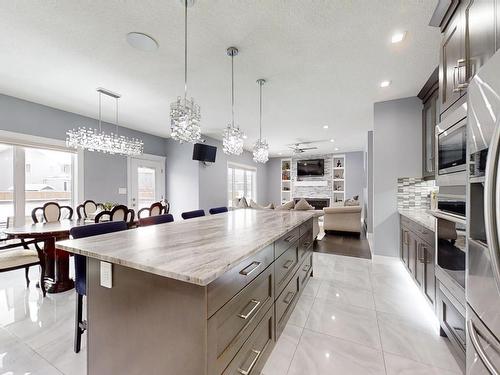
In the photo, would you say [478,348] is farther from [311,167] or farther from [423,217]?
[311,167]

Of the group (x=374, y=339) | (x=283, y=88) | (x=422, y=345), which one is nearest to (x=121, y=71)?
(x=283, y=88)

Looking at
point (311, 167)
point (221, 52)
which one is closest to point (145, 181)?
point (221, 52)

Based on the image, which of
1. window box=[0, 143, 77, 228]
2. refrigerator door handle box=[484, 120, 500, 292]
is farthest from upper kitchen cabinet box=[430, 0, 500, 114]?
window box=[0, 143, 77, 228]

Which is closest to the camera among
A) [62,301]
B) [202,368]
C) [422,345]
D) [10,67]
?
[202,368]

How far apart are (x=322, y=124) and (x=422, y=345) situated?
13.9ft

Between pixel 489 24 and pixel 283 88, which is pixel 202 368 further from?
pixel 283 88

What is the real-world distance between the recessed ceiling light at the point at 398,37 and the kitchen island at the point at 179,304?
2.19m

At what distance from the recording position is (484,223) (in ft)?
3.25

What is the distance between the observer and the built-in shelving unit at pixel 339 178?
9000 millimetres

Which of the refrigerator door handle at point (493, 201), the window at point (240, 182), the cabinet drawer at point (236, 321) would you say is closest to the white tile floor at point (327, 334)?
the cabinet drawer at point (236, 321)

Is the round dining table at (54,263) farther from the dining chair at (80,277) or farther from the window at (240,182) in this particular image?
the window at (240,182)

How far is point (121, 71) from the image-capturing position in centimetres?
266

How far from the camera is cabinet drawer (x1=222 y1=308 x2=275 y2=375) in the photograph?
110 centimetres

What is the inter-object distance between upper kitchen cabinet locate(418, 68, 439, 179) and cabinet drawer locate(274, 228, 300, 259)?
7.04ft
